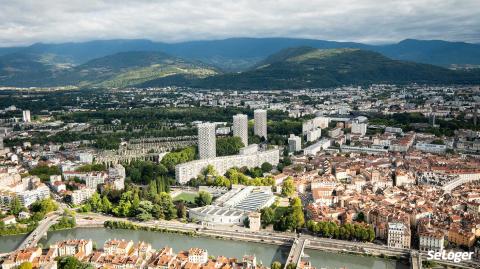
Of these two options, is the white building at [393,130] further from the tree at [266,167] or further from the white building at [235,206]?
the white building at [235,206]

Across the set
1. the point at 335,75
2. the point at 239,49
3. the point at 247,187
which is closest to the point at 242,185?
the point at 247,187

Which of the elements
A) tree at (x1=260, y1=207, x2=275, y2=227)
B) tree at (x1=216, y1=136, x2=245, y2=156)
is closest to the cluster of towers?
tree at (x1=216, y1=136, x2=245, y2=156)

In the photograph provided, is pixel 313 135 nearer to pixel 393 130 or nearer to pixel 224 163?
pixel 393 130

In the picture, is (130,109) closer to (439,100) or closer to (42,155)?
(42,155)

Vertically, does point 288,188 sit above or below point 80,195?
above

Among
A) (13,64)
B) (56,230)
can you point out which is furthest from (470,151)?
(13,64)

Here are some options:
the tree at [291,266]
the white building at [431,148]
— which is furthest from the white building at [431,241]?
the white building at [431,148]
